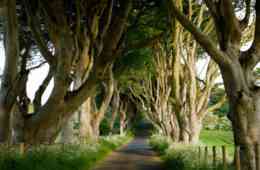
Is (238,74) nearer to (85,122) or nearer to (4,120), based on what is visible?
(4,120)

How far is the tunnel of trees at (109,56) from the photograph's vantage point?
770 centimetres

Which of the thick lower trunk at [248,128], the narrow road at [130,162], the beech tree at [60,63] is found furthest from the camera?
the narrow road at [130,162]

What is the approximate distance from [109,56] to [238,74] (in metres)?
6.85

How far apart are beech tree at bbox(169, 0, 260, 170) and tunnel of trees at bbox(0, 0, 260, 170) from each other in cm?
2

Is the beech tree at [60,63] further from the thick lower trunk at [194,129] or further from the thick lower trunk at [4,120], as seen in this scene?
the thick lower trunk at [194,129]

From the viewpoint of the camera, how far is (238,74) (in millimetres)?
7586

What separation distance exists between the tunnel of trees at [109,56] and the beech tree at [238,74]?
2cm

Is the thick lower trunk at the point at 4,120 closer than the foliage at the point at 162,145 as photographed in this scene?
Yes

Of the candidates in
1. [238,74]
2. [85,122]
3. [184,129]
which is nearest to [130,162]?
[184,129]

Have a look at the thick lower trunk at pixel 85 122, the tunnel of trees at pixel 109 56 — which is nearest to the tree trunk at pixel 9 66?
the tunnel of trees at pixel 109 56

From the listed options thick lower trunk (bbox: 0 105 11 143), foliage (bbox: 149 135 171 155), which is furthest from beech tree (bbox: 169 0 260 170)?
foliage (bbox: 149 135 171 155)

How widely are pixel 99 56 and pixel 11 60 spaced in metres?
4.25

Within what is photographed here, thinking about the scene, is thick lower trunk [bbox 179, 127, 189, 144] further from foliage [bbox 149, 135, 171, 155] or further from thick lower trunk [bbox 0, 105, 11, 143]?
thick lower trunk [bbox 0, 105, 11, 143]

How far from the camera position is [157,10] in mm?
16953
